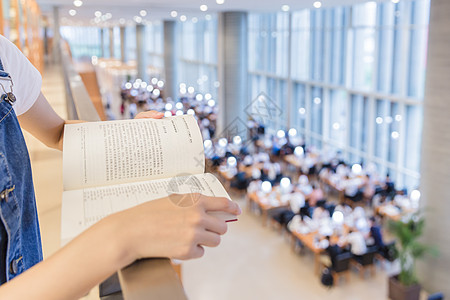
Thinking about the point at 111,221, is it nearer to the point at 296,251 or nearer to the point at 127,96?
the point at 296,251

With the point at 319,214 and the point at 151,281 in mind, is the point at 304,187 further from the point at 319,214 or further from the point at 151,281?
the point at 151,281

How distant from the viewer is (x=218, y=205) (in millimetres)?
443

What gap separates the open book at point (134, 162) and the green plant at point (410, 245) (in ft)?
17.2

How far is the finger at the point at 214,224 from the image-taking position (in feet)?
1.37

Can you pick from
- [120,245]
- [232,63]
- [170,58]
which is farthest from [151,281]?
[170,58]

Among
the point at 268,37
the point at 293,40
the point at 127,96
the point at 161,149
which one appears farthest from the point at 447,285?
the point at 127,96

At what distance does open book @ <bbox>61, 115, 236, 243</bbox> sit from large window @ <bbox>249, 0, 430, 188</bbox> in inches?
269

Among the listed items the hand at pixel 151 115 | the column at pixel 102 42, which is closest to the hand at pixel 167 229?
the hand at pixel 151 115

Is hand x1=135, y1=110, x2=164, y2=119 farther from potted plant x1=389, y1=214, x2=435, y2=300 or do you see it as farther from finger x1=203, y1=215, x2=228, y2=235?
potted plant x1=389, y1=214, x2=435, y2=300

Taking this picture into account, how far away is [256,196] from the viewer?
26.5 feet

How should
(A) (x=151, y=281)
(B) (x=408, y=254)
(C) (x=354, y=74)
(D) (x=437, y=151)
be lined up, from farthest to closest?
(C) (x=354, y=74)
(B) (x=408, y=254)
(D) (x=437, y=151)
(A) (x=151, y=281)

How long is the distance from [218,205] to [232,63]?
33.5 feet

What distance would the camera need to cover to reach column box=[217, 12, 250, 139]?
1029 centimetres

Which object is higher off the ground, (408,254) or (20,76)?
(20,76)
